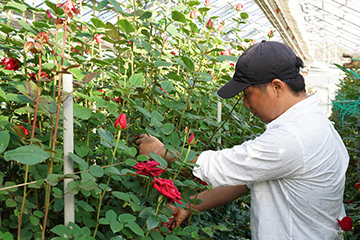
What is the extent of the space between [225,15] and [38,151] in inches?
492

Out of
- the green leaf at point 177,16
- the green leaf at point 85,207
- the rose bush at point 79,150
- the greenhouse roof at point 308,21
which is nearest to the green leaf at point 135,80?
the rose bush at point 79,150

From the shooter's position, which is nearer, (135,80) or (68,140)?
(68,140)

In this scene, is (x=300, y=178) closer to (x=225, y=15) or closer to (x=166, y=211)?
(x=166, y=211)

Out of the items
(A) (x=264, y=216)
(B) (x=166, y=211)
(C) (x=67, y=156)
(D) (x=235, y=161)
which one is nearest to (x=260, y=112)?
(D) (x=235, y=161)

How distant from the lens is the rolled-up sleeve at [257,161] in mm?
1073

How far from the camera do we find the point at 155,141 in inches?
42.8

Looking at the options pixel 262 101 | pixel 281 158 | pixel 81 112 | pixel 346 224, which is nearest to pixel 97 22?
pixel 81 112

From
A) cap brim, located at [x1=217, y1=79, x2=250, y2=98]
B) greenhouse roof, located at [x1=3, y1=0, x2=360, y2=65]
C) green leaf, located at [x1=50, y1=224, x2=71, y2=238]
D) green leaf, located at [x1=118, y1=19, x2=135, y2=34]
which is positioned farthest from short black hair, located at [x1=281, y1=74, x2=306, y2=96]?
greenhouse roof, located at [x1=3, y1=0, x2=360, y2=65]

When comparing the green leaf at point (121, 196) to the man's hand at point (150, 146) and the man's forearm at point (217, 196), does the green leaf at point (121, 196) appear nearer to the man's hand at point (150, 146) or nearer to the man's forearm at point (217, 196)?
the man's hand at point (150, 146)

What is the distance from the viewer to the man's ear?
115 cm

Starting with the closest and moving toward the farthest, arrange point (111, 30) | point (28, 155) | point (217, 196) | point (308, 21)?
point (28, 155) < point (111, 30) < point (217, 196) < point (308, 21)

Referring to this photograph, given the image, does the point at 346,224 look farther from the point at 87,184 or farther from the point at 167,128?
the point at 87,184

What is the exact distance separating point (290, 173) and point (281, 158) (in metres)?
0.07

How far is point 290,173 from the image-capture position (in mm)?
1109
